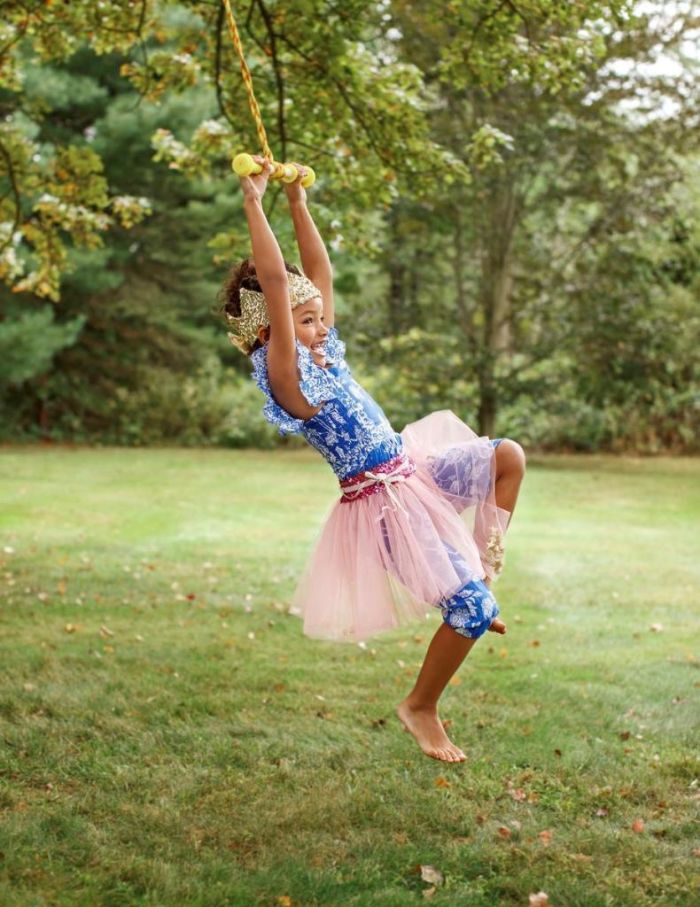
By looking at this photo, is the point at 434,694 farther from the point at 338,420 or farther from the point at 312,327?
the point at 312,327

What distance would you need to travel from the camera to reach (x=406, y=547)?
3527 millimetres

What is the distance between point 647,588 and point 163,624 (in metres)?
3.21

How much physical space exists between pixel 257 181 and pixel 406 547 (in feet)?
4.02

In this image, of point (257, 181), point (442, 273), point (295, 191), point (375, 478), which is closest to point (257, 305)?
point (257, 181)

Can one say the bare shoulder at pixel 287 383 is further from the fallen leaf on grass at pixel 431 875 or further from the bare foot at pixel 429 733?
the fallen leaf on grass at pixel 431 875

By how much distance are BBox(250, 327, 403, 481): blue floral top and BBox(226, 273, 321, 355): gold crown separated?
0.08 m

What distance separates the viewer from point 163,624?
5906 mm

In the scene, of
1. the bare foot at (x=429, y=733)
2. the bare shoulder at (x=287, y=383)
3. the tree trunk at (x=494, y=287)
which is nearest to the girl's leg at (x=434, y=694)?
the bare foot at (x=429, y=733)

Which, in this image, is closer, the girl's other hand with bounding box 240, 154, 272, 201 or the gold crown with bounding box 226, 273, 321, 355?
the girl's other hand with bounding box 240, 154, 272, 201

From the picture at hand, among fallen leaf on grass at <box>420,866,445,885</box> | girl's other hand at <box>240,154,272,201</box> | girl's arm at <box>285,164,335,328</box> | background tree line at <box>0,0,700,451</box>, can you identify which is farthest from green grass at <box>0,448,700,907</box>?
background tree line at <box>0,0,700,451</box>

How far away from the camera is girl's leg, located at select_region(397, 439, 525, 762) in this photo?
141 inches

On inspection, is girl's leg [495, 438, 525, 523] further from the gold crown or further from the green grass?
the green grass

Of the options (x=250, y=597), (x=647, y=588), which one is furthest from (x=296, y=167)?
(x=647, y=588)

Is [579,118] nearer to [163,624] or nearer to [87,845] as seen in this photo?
[163,624]
